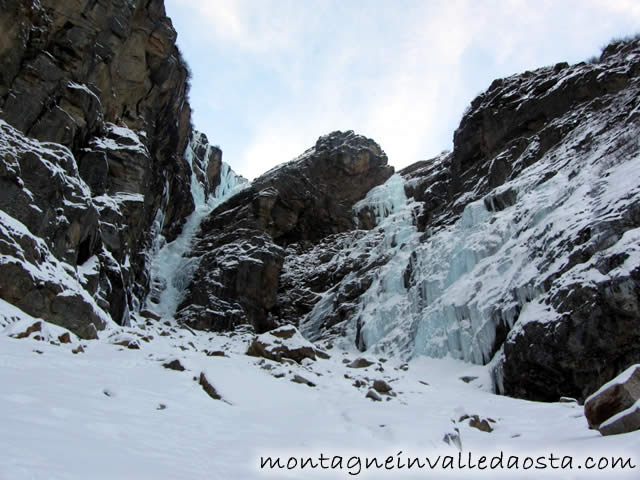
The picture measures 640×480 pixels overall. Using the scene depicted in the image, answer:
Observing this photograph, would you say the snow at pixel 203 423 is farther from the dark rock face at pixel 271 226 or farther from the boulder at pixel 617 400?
the dark rock face at pixel 271 226

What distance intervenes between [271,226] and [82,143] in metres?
25.8

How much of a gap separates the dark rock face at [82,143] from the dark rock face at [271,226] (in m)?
6.48

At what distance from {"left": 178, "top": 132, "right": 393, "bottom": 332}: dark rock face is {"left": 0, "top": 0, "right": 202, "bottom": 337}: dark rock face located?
21.3 feet

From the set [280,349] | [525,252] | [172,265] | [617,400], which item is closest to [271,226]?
[172,265]

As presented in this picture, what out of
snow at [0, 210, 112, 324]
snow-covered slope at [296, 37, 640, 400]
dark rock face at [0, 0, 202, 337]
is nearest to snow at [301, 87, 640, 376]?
snow-covered slope at [296, 37, 640, 400]

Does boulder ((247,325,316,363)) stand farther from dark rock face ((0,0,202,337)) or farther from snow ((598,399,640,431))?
snow ((598,399,640,431))

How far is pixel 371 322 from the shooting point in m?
32.4

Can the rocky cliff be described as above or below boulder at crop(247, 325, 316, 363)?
above

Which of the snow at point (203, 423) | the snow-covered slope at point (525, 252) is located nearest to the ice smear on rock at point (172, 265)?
the snow-covered slope at point (525, 252)

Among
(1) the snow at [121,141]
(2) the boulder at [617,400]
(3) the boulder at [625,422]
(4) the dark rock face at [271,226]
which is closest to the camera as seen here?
(3) the boulder at [625,422]

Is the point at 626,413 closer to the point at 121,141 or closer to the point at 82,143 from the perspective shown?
the point at 82,143

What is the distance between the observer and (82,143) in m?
26.6

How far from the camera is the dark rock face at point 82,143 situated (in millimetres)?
18609

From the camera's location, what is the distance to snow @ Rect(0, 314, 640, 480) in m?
4.27
